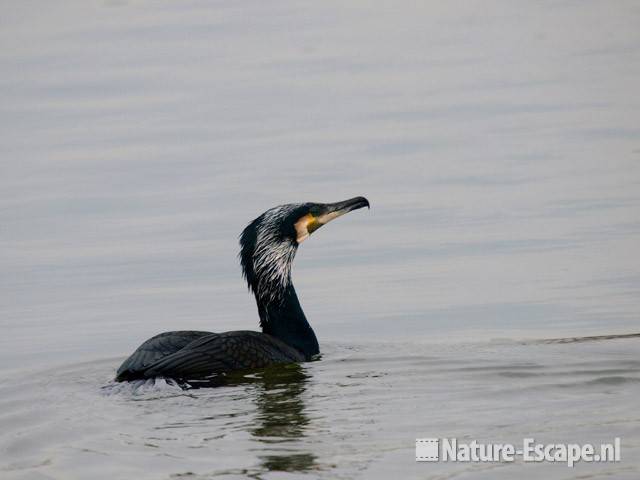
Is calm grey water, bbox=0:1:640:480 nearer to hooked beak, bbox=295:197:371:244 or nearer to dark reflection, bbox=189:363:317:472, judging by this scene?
dark reflection, bbox=189:363:317:472

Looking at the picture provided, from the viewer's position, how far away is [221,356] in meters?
10.6

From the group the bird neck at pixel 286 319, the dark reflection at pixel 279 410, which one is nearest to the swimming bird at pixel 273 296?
the bird neck at pixel 286 319

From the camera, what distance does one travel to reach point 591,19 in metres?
24.5

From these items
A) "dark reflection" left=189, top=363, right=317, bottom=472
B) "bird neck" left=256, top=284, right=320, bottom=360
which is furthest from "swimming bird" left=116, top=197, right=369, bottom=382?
"dark reflection" left=189, top=363, right=317, bottom=472

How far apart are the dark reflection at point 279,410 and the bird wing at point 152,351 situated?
1.41 ft

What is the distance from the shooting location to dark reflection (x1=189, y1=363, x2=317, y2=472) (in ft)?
27.0

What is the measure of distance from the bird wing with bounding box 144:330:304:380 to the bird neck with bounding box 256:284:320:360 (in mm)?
365

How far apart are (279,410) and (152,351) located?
1.43 metres

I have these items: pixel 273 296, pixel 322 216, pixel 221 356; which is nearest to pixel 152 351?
pixel 221 356

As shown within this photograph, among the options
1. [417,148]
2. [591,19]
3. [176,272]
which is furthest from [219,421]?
[591,19]

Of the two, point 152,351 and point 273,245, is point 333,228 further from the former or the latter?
point 152,351

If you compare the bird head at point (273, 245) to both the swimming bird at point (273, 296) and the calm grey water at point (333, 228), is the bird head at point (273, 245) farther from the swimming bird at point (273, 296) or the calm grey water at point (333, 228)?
the calm grey water at point (333, 228)

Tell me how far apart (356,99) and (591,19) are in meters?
5.89

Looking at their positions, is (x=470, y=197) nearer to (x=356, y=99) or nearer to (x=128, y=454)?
(x=356, y=99)
